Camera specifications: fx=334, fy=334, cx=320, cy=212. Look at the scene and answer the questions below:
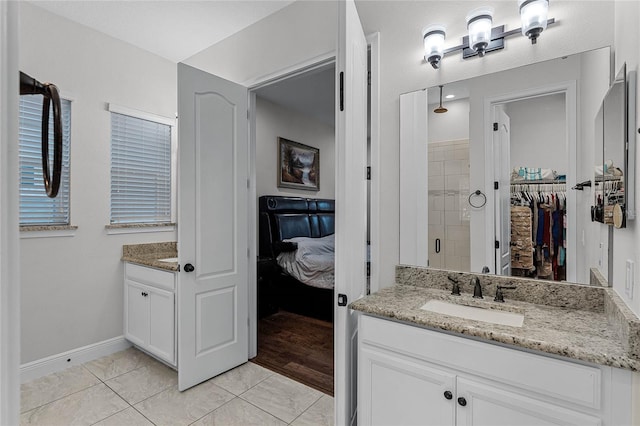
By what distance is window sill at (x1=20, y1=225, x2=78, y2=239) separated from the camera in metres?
2.44

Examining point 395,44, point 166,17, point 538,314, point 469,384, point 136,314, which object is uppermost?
point 166,17

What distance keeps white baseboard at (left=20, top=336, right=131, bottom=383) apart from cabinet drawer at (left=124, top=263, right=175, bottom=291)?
1.93 ft

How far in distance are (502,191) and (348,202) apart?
0.84 meters

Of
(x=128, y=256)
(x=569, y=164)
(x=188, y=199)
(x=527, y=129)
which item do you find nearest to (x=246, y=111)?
(x=188, y=199)

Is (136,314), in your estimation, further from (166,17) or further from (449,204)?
(449,204)

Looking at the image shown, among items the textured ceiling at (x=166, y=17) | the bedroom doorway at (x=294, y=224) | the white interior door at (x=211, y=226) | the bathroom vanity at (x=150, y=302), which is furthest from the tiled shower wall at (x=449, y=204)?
the bathroom vanity at (x=150, y=302)

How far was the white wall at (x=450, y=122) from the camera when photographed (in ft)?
5.88

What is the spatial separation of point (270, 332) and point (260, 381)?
3.26 feet

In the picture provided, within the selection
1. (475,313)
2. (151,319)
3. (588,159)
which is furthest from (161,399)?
(588,159)

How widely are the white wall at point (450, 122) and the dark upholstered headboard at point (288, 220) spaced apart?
269cm

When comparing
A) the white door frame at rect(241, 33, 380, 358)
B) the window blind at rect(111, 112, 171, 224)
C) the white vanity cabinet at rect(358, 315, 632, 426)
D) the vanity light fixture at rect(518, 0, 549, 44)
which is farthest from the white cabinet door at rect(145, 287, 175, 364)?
the vanity light fixture at rect(518, 0, 549, 44)

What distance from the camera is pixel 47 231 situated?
100 inches

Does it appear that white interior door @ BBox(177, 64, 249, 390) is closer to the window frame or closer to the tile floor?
the tile floor

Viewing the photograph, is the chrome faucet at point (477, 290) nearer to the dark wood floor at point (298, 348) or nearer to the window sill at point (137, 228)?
the dark wood floor at point (298, 348)
